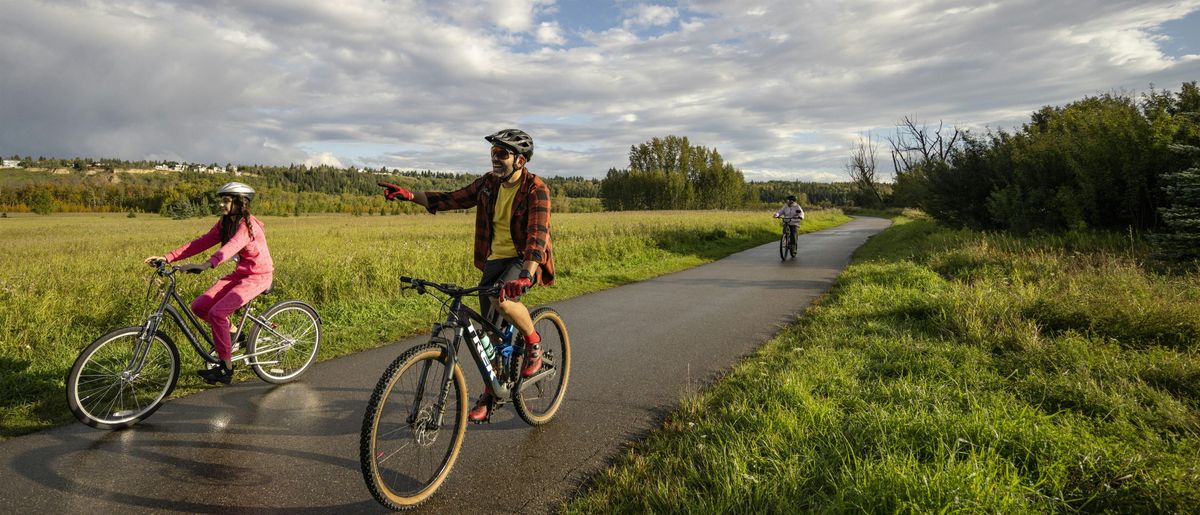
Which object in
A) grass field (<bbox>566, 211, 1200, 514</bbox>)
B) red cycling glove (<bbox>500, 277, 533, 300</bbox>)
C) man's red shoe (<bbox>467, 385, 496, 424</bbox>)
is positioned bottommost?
grass field (<bbox>566, 211, 1200, 514</bbox>)

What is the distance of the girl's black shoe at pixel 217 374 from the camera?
4680 mm

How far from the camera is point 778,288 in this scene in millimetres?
10633

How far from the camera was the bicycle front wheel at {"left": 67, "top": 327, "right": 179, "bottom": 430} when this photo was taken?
395 cm

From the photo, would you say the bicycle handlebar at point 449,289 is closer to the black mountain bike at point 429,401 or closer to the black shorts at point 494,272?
the black mountain bike at point 429,401

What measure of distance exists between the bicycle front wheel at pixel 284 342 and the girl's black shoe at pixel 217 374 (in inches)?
9.6

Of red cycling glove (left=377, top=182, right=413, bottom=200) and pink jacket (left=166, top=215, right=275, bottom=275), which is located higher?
red cycling glove (left=377, top=182, right=413, bottom=200)

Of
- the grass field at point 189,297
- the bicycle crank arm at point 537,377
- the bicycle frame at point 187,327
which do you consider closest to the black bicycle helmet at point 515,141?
the bicycle crank arm at point 537,377

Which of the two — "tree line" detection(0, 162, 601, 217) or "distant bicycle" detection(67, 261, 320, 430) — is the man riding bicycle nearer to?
"distant bicycle" detection(67, 261, 320, 430)

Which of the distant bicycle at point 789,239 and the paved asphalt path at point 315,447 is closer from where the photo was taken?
the paved asphalt path at point 315,447

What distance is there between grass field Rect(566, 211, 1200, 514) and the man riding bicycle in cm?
108

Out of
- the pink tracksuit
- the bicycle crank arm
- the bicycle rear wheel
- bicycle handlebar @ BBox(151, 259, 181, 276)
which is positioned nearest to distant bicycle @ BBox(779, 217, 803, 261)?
the bicycle rear wheel

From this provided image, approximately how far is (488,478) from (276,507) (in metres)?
1.13

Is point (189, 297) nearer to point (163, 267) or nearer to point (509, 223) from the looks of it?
point (163, 267)

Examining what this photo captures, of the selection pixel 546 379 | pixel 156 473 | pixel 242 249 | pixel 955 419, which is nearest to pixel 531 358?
pixel 546 379
